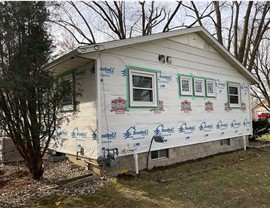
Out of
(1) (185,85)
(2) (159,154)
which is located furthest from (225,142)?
(2) (159,154)

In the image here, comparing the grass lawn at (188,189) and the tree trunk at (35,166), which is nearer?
the grass lawn at (188,189)

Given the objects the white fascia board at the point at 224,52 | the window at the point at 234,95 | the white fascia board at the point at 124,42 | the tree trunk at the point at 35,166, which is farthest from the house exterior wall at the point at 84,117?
the window at the point at 234,95

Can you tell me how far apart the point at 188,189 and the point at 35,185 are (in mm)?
3235

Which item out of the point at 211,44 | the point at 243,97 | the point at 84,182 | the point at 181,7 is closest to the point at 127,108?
the point at 84,182

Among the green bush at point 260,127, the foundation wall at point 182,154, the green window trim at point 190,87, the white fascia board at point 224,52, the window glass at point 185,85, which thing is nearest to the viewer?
the foundation wall at point 182,154

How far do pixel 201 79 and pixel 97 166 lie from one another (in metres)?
4.89

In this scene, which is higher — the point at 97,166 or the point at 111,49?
the point at 111,49

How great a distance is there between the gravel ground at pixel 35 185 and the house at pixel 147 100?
49 centimetres

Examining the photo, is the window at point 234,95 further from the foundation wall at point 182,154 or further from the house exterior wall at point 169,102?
the foundation wall at point 182,154

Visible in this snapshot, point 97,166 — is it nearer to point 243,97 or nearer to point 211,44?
point 211,44

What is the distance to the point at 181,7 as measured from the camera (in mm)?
18234

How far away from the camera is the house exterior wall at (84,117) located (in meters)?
5.69

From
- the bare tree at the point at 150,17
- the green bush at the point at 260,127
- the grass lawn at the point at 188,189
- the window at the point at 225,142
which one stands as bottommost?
the grass lawn at the point at 188,189

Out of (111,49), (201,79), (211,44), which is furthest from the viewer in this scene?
(211,44)
